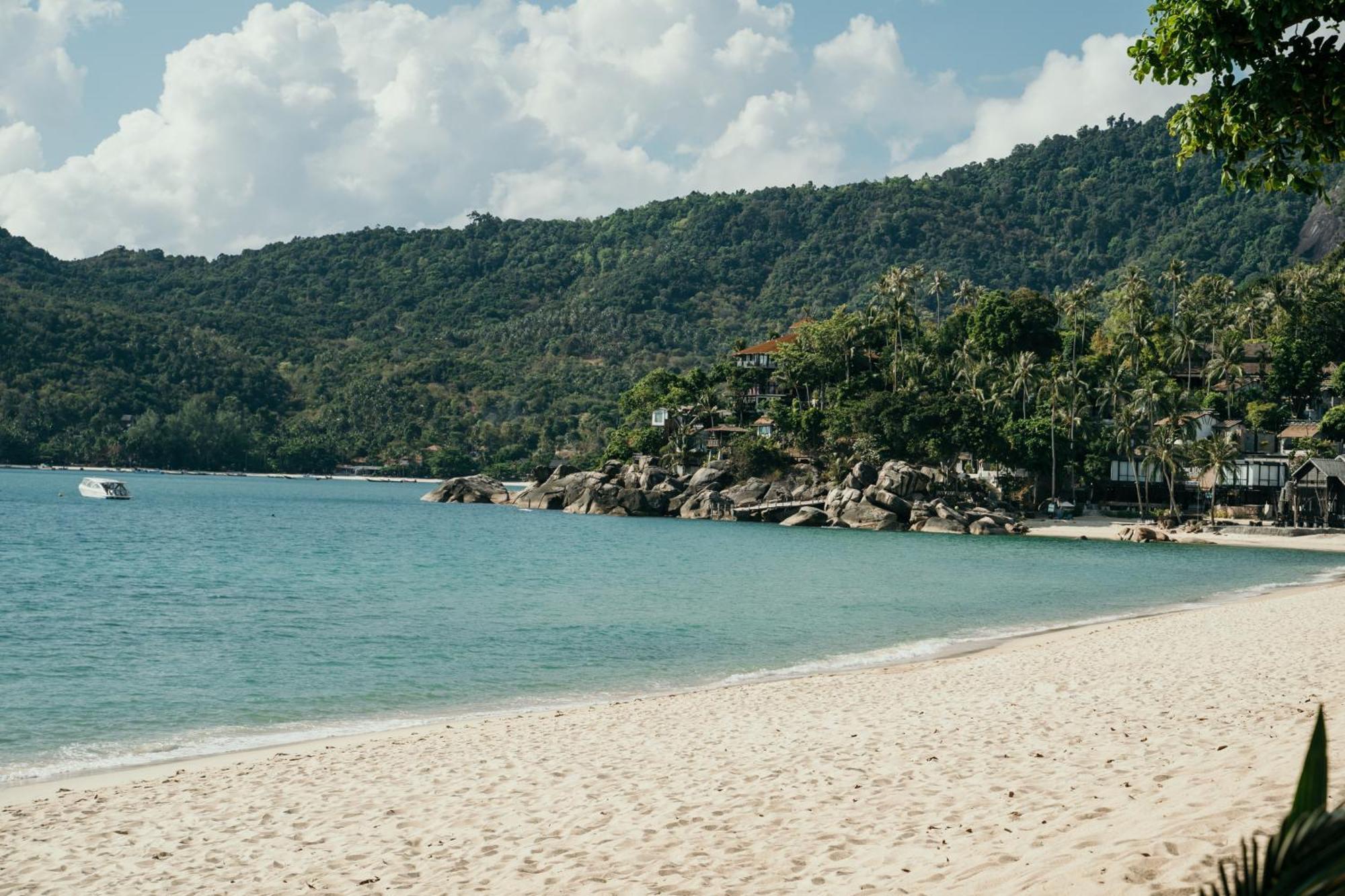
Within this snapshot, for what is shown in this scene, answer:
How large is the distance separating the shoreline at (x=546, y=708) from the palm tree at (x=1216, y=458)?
51.5m

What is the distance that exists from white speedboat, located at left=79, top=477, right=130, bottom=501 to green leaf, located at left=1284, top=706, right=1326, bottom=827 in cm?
11022

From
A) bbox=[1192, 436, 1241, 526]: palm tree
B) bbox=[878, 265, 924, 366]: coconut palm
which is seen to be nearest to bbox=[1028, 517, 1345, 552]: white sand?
bbox=[1192, 436, 1241, 526]: palm tree

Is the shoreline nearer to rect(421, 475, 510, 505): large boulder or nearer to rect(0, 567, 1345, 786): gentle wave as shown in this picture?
rect(0, 567, 1345, 786): gentle wave

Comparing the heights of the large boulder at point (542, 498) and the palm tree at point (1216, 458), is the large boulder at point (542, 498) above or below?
below

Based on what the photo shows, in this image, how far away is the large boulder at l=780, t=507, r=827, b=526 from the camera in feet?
290

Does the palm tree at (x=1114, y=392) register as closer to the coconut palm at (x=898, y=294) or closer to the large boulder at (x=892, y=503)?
the coconut palm at (x=898, y=294)

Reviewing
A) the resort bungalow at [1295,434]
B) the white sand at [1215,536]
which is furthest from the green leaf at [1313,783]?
the resort bungalow at [1295,434]

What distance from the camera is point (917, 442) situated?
3565 inches

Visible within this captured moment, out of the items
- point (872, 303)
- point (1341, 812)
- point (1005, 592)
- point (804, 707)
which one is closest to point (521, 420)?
point (872, 303)

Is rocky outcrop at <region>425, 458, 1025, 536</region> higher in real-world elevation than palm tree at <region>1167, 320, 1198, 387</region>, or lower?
lower

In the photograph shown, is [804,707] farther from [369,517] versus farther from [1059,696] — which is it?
[369,517]

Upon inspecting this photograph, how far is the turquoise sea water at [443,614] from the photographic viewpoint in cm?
1827

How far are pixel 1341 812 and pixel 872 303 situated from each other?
114 meters

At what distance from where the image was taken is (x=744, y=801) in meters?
10.2
